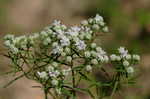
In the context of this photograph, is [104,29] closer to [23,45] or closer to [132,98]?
[23,45]

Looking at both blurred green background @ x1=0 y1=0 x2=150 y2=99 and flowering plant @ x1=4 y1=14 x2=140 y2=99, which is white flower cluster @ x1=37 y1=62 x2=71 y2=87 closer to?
flowering plant @ x1=4 y1=14 x2=140 y2=99

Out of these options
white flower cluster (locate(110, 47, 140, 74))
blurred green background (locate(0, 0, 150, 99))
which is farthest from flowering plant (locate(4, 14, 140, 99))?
blurred green background (locate(0, 0, 150, 99))

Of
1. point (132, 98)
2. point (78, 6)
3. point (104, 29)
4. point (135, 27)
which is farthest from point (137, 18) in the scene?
point (104, 29)

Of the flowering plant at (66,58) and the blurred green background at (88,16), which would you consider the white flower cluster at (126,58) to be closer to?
the flowering plant at (66,58)

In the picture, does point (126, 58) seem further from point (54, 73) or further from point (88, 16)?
point (88, 16)

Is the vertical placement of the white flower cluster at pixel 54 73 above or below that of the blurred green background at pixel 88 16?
below

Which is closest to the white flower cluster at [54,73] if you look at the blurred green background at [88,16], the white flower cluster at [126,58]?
the white flower cluster at [126,58]
